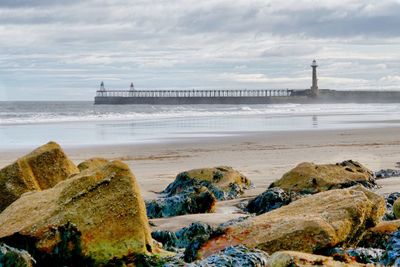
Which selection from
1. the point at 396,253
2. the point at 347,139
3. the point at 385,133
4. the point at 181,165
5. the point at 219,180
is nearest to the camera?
the point at 396,253

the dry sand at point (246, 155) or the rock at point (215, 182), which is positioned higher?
the rock at point (215, 182)

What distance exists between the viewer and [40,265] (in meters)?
5.12

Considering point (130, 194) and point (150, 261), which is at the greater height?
point (130, 194)

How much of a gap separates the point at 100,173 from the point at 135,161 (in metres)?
8.97

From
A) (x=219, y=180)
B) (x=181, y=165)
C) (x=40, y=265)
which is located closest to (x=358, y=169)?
(x=219, y=180)

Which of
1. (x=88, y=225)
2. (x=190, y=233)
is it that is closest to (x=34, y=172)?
(x=190, y=233)

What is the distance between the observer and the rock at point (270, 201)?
7.54 meters

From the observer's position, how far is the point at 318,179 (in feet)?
27.5

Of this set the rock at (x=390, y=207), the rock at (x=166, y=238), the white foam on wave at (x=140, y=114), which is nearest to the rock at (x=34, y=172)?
the rock at (x=166, y=238)

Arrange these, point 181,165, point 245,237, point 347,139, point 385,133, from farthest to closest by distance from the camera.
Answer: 1. point 385,133
2. point 347,139
3. point 181,165
4. point 245,237

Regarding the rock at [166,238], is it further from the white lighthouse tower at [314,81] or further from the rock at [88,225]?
the white lighthouse tower at [314,81]

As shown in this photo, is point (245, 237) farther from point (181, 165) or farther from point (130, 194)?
point (181, 165)

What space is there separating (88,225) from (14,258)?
1.99 ft

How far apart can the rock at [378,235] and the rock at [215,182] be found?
12.2 feet
